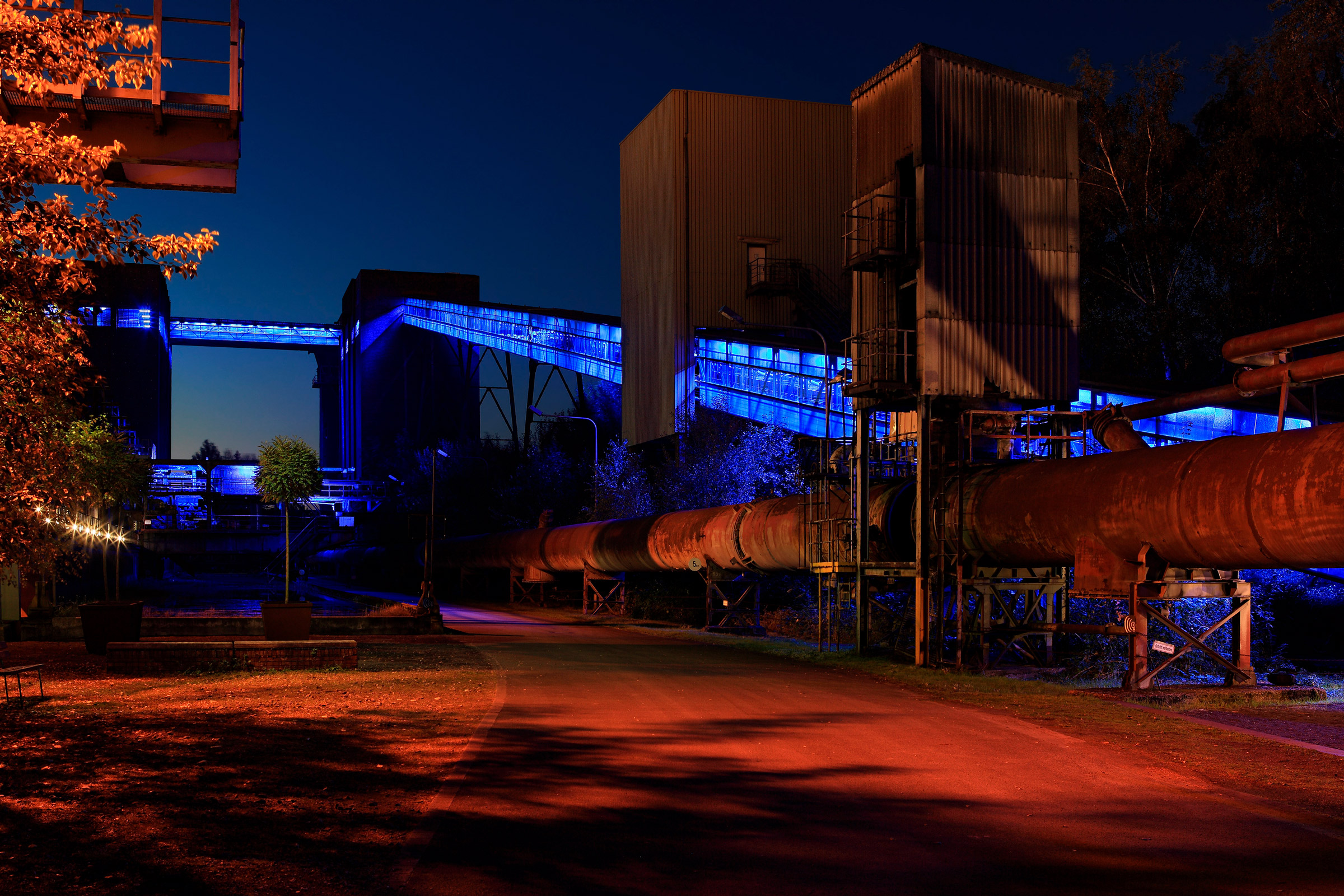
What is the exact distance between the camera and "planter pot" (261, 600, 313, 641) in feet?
63.8

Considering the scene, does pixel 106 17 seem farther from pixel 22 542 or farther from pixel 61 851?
pixel 61 851

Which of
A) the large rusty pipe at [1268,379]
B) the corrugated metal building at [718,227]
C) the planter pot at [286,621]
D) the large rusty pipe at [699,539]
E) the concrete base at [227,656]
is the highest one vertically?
the corrugated metal building at [718,227]

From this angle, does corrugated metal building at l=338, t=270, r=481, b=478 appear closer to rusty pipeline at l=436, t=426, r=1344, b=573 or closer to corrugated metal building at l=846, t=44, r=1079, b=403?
rusty pipeline at l=436, t=426, r=1344, b=573

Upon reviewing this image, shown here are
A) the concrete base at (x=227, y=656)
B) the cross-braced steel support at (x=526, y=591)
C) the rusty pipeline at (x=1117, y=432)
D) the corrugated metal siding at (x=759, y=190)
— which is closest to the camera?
the concrete base at (x=227, y=656)

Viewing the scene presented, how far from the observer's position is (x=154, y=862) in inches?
240

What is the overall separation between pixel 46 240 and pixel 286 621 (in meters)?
11.1

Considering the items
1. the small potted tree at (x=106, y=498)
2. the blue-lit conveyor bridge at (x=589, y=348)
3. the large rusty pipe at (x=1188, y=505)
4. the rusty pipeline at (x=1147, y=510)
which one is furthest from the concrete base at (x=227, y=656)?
the blue-lit conveyor bridge at (x=589, y=348)

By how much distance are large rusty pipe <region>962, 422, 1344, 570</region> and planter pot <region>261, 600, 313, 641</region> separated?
12.0 m

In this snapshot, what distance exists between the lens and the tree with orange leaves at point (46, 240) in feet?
31.5

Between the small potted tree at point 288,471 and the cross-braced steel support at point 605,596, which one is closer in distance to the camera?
the cross-braced steel support at point 605,596

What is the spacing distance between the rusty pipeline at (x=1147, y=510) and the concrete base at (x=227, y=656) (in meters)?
9.81

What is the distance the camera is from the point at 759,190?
51469 millimetres

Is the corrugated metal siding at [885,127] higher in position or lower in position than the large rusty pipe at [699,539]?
higher

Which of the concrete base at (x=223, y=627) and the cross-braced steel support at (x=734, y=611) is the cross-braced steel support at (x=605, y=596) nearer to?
the cross-braced steel support at (x=734, y=611)
